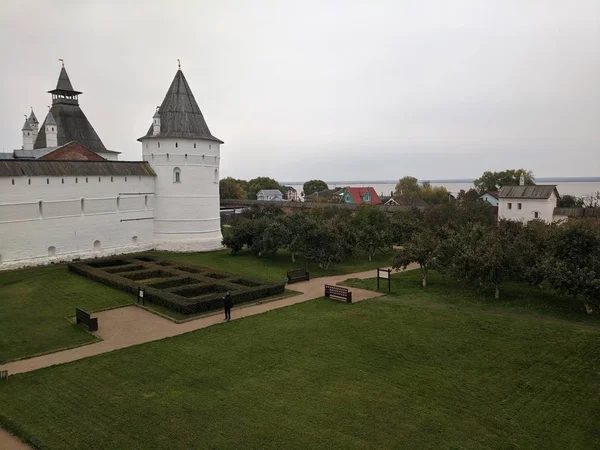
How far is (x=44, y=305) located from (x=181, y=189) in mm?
16204

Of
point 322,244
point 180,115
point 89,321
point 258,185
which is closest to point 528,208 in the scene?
point 322,244

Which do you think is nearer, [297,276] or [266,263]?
[297,276]

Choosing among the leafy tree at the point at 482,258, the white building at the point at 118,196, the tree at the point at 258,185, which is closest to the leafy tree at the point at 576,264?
the leafy tree at the point at 482,258

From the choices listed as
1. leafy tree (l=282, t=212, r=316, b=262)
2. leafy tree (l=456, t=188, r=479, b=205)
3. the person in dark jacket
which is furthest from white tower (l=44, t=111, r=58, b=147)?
leafy tree (l=456, t=188, r=479, b=205)

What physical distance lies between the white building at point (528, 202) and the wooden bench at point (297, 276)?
25.4 m

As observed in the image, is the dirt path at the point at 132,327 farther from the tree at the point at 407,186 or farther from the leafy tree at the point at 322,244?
the tree at the point at 407,186

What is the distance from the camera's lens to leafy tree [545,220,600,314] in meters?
15.8

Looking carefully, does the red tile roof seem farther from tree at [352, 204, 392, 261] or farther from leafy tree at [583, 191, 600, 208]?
tree at [352, 204, 392, 261]

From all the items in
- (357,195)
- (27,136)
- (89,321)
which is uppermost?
(27,136)

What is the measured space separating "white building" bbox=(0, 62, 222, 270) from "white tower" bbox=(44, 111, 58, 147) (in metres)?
0.08

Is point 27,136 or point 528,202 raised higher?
point 27,136

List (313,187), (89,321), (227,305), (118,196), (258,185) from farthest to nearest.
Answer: (313,187), (258,185), (118,196), (227,305), (89,321)

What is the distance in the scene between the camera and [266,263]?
92.1ft

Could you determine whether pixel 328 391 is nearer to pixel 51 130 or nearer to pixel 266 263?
pixel 266 263
